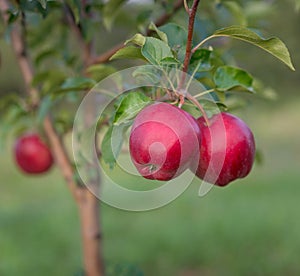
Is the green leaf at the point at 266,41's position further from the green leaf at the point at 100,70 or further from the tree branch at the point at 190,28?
the green leaf at the point at 100,70

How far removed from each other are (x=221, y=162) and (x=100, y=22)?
77 cm

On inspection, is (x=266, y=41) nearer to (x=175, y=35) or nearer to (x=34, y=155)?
(x=175, y=35)

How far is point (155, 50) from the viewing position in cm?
83

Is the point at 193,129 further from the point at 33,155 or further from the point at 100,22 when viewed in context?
the point at 33,155

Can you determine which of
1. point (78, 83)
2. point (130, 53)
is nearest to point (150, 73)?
point (130, 53)

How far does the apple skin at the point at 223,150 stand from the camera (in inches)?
30.7

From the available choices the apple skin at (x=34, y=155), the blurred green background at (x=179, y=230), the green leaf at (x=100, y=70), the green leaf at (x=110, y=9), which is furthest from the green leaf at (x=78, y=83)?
the blurred green background at (x=179, y=230)

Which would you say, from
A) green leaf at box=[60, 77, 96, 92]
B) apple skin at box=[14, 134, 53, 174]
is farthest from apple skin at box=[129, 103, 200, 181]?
apple skin at box=[14, 134, 53, 174]

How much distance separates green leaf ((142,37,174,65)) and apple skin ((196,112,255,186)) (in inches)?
4.0

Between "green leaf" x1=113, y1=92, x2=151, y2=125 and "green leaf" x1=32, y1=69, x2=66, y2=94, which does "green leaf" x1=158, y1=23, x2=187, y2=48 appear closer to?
"green leaf" x1=113, y1=92, x2=151, y2=125

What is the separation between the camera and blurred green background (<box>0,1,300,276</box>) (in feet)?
9.24

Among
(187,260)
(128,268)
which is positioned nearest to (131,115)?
(128,268)

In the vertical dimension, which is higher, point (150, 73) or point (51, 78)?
point (51, 78)

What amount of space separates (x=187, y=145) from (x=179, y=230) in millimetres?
2681
